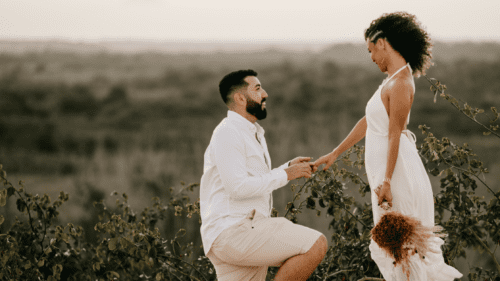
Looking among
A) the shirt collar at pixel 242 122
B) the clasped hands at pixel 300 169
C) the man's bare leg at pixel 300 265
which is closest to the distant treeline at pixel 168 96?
the clasped hands at pixel 300 169

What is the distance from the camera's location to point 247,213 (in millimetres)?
→ 2482

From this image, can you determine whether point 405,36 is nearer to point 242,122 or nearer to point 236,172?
point 242,122

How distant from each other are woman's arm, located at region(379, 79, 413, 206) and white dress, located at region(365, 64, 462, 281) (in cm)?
7

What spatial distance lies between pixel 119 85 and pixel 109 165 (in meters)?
2.68

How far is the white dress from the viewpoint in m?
2.37

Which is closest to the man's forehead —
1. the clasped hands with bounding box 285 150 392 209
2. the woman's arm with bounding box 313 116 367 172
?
the clasped hands with bounding box 285 150 392 209

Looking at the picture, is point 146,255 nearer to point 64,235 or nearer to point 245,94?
point 64,235

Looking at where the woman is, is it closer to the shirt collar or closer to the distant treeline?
the shirt collar

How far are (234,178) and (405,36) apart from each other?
118 centimetres

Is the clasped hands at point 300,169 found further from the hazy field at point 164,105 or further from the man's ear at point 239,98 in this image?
the hazy field at point 164,105

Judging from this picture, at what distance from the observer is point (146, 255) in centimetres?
315

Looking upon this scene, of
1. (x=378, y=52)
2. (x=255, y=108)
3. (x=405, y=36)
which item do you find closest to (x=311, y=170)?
(x=255, y=108)

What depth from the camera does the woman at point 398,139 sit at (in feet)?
7.74

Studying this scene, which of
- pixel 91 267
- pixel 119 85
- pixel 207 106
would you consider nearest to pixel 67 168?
pixel 119 85
